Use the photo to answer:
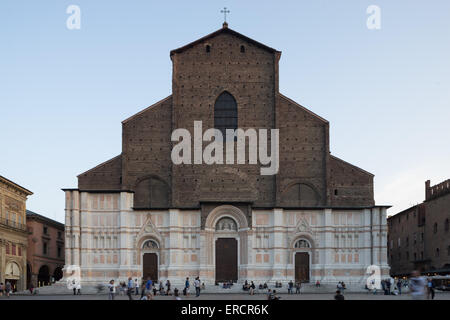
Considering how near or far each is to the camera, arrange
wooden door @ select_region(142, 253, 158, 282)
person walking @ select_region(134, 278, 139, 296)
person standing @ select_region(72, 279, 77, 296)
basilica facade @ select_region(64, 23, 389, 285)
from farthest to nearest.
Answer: wooden door @ select_region(142, 253, 158, 282)
basilica facade @ select_region(64, 23, 389, 285)
person standing @ select_region(72, 279, 77, 296)
person walking @ select_region(134, 278, 139, 296)

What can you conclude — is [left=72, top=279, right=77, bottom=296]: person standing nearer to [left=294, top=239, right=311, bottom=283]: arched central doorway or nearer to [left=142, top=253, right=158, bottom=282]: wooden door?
[left=142, top=253, right=158, bottom=282]: wooden door

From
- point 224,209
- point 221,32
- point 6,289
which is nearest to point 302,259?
point 224,209

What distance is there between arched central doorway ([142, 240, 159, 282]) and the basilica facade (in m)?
0.07

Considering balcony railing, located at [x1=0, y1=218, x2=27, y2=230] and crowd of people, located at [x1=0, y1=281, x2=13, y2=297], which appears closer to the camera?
crowd of people, located at [x1=0, y1=281, x2=13, y2=297]

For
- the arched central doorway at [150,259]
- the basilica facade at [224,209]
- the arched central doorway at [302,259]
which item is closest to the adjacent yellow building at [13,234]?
the basilica facade at [224,209]

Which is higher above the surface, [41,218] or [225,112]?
[225,112]

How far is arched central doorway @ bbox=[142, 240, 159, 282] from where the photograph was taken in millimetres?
42312

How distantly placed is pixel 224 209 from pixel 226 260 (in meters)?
3.62

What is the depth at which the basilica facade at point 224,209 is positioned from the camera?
137ft

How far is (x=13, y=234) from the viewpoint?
50.2 meters

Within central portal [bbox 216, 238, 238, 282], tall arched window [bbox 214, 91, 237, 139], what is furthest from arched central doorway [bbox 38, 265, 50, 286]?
tall arched window [bbox 214, 91, 237, 139]

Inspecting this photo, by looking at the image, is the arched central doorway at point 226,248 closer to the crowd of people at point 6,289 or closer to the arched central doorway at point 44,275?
the crowd of people at point 6,289

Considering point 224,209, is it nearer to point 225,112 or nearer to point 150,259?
point 150,259

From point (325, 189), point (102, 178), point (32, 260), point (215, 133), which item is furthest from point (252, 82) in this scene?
point (32, 260)
